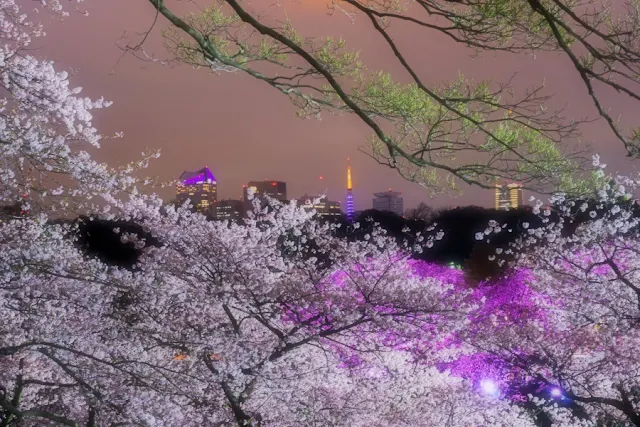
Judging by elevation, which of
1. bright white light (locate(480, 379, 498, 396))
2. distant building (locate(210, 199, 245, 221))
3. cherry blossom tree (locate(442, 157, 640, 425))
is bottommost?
bright white light (locate(480, 379, 498, 396))

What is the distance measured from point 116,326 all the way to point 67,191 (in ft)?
15.3

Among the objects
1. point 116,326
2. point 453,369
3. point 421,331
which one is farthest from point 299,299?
point 453,369

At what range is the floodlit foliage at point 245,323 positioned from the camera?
4.64 metres

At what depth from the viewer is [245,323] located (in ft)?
31.9

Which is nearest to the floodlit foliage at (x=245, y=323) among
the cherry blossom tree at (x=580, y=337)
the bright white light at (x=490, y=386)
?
the cherry blossom tree at (x=580, y=337)

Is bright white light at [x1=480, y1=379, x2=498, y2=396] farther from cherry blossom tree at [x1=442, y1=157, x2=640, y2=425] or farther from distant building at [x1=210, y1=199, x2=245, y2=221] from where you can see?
distant building at [x1=210, y1=199, x2=245, y2=221]

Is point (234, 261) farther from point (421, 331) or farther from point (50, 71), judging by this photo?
point (50, 71)

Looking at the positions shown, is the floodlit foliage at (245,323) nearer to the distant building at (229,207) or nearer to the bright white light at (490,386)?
the bright white light at (490,386)

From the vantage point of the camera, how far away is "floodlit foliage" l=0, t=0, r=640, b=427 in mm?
4641

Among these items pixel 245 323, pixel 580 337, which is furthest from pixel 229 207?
pixel 580 337

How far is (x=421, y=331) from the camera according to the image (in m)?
7.64

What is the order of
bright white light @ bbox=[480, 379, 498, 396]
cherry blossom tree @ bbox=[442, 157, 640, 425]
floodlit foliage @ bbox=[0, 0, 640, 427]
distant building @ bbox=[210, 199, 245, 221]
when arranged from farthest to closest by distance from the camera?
1. bright white light @ bbox=[480, 379, 498, 396]
2. distant building @ bbox=[210, 199, 245, 221]
3. cherry blossom tree @ bbox=[442, 157, 640, 425]
4. floodlit foliage @ bbox=[0, 0, 640, 427]

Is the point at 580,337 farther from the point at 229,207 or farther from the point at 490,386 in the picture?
the point at 229,207

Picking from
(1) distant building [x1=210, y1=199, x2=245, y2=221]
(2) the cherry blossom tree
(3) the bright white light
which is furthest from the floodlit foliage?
(1) distant building [x1=210, y1=199, x2=245, y2=221]
